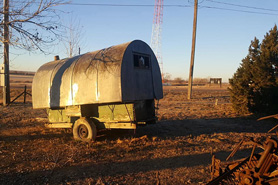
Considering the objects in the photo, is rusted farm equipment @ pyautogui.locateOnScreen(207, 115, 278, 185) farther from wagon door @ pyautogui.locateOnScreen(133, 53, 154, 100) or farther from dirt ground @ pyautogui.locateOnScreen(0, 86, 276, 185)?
wagon door @ pyautogui.locateOnScreen(133, 53, 154, 100)

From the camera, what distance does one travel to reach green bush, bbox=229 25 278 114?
12727 mm

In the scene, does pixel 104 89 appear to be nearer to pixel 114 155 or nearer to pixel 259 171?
pixel 114 155

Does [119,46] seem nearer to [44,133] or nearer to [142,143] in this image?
[142,143]

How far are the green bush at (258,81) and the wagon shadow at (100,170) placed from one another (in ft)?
27.6

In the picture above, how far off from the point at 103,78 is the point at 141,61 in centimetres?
166

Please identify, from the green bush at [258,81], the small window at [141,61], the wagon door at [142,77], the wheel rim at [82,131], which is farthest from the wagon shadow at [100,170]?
the green bush at [258,81]

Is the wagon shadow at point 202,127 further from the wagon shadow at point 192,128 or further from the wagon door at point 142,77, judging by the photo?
the wagon door at point 142,77

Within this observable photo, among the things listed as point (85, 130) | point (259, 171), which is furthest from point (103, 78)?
point (259, 171)

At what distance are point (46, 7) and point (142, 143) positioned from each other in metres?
5.85

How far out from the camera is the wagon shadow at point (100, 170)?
4711 mm

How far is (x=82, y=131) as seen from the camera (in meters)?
7.94

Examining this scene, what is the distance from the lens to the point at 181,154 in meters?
6.32

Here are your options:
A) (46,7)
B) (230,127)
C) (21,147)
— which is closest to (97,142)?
(21,147)

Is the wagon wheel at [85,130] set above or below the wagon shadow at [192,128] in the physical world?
above
